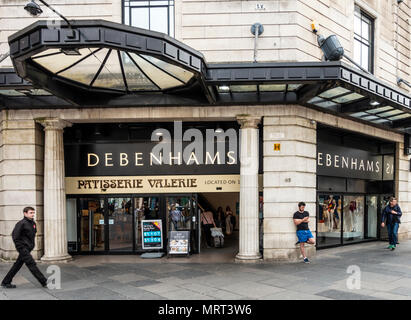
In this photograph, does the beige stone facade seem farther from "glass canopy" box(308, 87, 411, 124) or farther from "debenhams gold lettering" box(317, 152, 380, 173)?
"debenhams gold lettering" box(317, 152, 380, 173)

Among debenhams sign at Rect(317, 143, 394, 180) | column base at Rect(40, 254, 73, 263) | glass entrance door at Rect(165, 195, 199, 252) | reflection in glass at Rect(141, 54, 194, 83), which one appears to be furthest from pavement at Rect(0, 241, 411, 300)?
reflection in glass at Rect(141, 54, 194, 83)

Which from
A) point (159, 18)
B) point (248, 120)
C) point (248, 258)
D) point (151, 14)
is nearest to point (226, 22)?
point (159, 18)

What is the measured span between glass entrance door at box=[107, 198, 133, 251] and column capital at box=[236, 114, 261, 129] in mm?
4301

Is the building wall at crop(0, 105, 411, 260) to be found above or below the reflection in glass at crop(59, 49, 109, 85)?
below

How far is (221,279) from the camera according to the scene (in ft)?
26.3

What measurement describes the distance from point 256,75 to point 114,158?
5.35 meters

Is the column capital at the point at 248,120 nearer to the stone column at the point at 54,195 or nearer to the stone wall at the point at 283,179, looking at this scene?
the stone wall at the point at 283,179

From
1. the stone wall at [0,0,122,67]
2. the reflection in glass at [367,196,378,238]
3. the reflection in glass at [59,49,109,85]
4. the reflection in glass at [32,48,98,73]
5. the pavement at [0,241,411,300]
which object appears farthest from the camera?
the reflection in glass at [367,196,378,238]

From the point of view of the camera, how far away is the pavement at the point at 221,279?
6797mm

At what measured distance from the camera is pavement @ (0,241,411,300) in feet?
22.3

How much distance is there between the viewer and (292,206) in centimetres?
1009

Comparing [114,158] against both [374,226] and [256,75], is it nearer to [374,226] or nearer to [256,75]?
[256,75]

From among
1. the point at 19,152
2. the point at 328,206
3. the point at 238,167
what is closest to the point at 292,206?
the point at 238,167

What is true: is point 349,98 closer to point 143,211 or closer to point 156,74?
point 156,74
